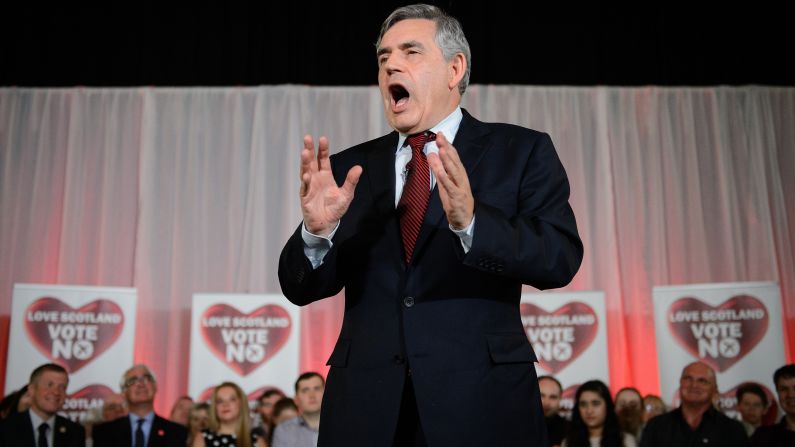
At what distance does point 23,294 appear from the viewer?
21.5ft

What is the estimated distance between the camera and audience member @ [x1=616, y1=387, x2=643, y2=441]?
612 centimetres

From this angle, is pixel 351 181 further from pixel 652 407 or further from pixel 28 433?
pixel 652 407

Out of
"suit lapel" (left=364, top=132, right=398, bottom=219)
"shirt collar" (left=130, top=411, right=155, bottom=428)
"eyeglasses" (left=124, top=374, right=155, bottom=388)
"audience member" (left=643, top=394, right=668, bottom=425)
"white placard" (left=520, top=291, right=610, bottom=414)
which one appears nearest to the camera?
"suit lapel" (left=364, top=132, right=398, bottom=219)

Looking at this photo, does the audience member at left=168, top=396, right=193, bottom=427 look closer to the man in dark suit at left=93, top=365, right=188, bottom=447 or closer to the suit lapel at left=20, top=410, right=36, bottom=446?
the man in dark suit at left=93, top=365, right=188, bottom=447

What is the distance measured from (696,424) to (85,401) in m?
4.60

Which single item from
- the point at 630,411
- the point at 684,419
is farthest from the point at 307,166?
the point at 630,411

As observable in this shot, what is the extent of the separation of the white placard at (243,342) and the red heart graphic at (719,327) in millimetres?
3079

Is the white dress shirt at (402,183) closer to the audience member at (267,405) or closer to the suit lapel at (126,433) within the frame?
the suit lapel at (126,433)

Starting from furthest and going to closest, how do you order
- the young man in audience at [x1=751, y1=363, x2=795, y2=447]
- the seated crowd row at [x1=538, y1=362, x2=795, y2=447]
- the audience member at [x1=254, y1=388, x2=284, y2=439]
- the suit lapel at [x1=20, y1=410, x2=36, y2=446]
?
the audience member at [x1=254, y1=388, x2=284, y2=439], the suit lapel at [x1=20, y1=410, x2=36, y2=446], the seated crowd row at [x1=538, y1=362, x2=795, y2=447], the young man in audience at [x1=751, y1=363, x2=795, y2=447]

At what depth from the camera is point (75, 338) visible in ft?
21.8

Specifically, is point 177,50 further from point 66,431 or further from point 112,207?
point 66,431

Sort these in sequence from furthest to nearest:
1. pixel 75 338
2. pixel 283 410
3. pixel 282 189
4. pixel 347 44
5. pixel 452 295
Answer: pixel 282 189
pixel 347 44
pixel 75 338
pixel 283 410
pixel 452 295

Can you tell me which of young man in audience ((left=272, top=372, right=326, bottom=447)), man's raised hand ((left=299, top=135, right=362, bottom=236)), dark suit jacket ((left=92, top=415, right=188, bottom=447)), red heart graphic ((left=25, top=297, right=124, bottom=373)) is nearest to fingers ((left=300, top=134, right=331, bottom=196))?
man's raised hand ((left=299, top=135, right=362, bottom=236))

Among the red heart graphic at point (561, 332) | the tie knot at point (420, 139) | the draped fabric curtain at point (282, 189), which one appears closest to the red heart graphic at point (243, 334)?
the draped fabric curtain at point (282, 189)
